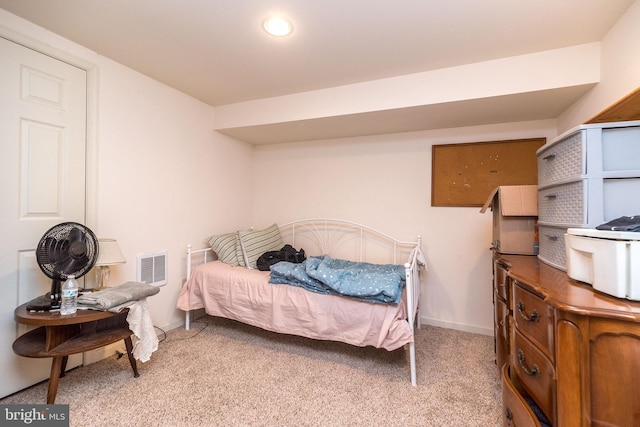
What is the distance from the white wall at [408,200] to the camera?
250 centimetres

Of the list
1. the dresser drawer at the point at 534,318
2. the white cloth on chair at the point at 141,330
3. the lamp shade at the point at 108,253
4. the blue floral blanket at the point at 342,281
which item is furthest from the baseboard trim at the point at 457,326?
the lamp shade at the point at 108,253

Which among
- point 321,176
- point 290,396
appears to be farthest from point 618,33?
point 290,396

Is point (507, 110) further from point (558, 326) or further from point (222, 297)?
point (222, 297)

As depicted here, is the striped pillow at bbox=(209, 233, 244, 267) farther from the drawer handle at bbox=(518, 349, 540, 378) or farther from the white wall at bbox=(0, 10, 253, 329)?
the drawer handle at bbox=(518, 349, 540, 378)

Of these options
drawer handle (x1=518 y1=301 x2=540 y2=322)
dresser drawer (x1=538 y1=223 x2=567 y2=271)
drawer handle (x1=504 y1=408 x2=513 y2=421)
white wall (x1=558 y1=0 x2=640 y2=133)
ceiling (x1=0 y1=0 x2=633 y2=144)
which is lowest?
drawer handle (x1=504 y1=408 x2=513 y2=421)

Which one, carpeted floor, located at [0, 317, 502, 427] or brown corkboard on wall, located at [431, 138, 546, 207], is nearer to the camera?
carpeted floor, located at [0, 317, 502, 427]

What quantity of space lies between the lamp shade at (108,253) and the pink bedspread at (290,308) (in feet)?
2.33

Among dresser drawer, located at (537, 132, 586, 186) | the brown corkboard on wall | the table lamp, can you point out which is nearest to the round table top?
the table lamp

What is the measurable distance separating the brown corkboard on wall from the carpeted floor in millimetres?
1305

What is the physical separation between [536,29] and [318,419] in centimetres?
250

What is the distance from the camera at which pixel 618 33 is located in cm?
145

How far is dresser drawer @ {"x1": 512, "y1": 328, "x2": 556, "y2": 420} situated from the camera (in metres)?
0.85

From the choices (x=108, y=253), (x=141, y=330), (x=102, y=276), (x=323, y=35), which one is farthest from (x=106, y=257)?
(x=323, y=35)

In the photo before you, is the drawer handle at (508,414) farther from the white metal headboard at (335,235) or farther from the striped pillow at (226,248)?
the striped pillow at (226,248)
